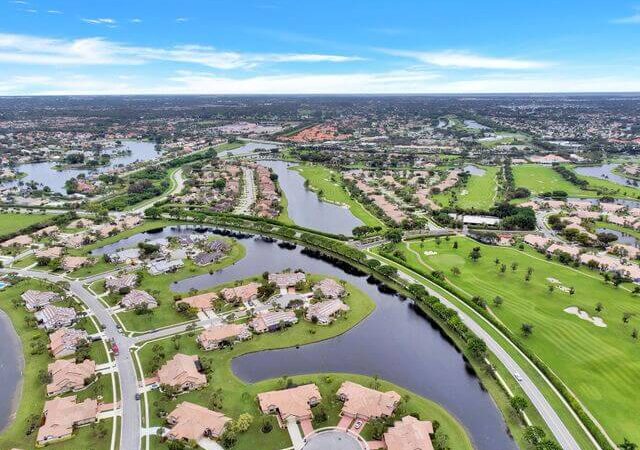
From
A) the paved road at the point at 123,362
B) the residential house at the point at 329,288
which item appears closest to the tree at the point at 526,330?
the residential house at the point at 329,288

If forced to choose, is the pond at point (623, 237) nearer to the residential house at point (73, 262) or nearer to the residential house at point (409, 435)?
the residential house at point (409, 435)

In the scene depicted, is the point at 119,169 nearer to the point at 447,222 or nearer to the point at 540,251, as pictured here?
the point at 447,222

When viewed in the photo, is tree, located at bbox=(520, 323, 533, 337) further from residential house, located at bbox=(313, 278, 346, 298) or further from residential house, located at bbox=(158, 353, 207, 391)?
residential house, located at bbox=(158, 353, 207, 391)

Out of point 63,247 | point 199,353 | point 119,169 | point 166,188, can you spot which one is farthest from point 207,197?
point 199,353

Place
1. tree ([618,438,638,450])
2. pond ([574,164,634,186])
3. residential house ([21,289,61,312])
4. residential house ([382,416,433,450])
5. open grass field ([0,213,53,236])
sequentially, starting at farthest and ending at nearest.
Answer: pond ([574,164,634,186])
open grass field ([0,213,53,236])
residential house ([21,289,61,312])
residential house ([382,416,433,450])
tree ([618,438,638,450])

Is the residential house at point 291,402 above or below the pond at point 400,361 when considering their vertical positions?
above

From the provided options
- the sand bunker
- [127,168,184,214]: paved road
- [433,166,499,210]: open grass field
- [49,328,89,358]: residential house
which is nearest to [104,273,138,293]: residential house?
[49,328,89,358]: residential house

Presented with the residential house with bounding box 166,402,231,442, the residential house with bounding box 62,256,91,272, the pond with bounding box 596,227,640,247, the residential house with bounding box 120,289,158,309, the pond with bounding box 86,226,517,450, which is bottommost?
the pond with bounding box 86,226,517,450
